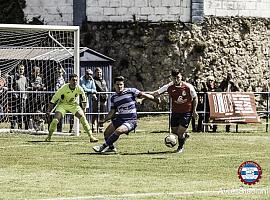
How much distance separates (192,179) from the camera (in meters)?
19.1

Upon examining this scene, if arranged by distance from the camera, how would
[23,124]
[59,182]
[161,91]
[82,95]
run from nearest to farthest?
[59,182], [161,91], [82,95], [23,124]

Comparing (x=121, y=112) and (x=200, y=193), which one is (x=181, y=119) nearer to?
(x=121, y=112)

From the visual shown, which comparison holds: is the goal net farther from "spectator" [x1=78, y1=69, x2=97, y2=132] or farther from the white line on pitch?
the white line on pitch

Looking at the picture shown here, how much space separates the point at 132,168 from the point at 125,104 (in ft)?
11.2

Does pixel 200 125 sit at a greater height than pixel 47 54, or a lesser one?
lesser

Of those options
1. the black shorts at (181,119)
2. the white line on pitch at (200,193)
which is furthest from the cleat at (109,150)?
the white line on pitch at (200,193)

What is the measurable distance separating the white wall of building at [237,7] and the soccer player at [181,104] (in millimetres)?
14422

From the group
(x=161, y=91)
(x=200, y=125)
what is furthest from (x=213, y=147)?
(x=200, y=125)

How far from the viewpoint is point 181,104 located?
80.4 ft

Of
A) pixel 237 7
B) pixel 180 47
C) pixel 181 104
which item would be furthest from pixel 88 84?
pixel 237 7

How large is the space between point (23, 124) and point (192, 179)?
12.4 meters

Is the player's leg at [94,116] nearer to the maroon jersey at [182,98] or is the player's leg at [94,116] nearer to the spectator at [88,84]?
the spectator at [88,84]

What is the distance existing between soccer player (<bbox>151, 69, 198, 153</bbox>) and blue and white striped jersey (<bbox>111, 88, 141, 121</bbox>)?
641 mm

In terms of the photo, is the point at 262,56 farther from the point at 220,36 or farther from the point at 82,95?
the point at 82,95
